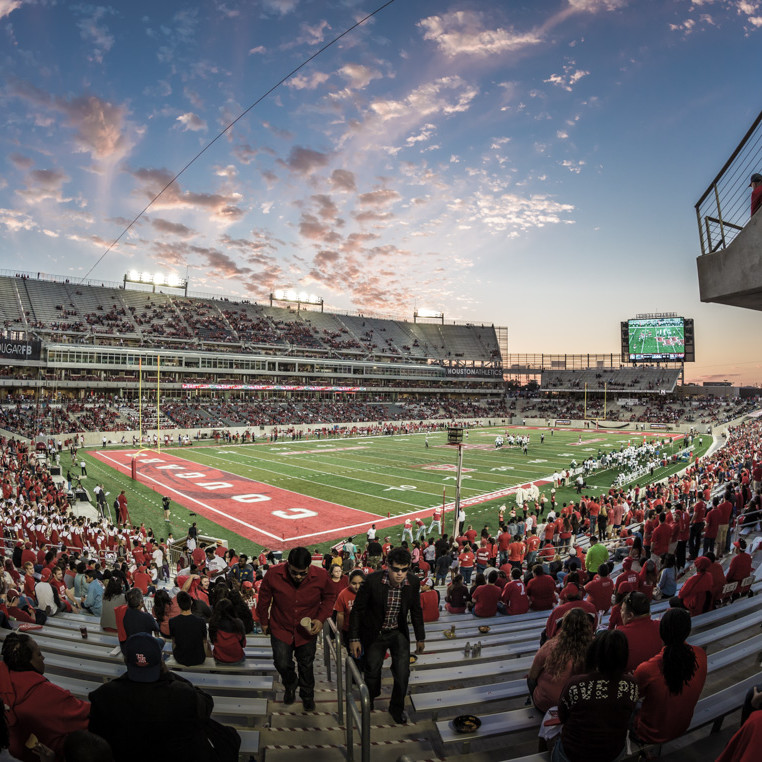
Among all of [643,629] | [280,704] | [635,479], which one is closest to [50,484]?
[280,704]

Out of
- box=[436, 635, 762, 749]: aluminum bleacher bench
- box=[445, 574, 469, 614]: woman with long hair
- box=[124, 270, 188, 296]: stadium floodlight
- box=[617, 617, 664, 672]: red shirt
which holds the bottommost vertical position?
box=[445, 574, 469, 614]: woman with long hair

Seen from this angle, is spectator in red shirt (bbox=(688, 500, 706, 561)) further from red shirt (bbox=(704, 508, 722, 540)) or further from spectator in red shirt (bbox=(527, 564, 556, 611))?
spectator in red shirt (bbox=(527, 564, 556, 611))

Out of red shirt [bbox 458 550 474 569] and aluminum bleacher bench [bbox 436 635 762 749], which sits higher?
aluminum bleacher bench [bbox 436 635 762 749]

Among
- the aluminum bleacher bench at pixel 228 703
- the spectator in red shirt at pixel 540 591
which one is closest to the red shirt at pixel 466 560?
the spectator in red shirt at pixel 540 591

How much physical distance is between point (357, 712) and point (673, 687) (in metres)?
1.97

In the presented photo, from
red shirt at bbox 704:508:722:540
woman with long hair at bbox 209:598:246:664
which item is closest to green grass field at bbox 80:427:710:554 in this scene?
red shirt at bbox 704:508:722:540

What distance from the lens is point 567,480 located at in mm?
27047

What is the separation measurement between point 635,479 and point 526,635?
80.8 ft

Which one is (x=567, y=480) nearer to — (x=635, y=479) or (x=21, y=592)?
(x=635, y=479)

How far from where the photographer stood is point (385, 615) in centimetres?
403

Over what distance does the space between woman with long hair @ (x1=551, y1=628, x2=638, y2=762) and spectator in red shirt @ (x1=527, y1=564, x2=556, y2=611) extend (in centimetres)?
436

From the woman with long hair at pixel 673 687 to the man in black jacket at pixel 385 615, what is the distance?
157cm

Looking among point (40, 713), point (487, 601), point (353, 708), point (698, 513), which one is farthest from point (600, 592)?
point (40, 713)

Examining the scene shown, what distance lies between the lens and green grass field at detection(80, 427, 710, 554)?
2162cm
